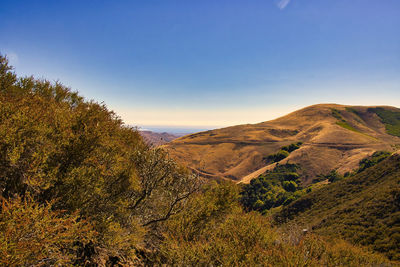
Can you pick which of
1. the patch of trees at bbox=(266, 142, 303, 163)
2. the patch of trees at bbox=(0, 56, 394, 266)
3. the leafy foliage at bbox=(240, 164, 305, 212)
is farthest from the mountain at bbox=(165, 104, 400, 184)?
the patch of trees at bbox=(0, 56, 394, 266)

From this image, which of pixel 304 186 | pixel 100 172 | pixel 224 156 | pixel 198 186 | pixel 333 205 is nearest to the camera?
pixel 100 172

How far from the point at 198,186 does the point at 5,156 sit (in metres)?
11.7

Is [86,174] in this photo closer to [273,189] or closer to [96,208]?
[96,208]

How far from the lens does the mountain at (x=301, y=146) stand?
10138 cm

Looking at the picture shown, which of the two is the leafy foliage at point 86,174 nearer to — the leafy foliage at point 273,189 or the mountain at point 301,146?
the mountain at point 301,146

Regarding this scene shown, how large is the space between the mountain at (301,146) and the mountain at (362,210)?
32.5 metres

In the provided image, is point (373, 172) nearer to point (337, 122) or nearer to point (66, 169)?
point (66, 169)

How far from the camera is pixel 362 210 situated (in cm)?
3603

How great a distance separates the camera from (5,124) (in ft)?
31.0

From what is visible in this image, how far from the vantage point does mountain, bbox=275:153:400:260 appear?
27.4 m

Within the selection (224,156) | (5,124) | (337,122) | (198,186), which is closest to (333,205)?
(198,186)

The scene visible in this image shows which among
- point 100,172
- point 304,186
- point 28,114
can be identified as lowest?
point 304,186

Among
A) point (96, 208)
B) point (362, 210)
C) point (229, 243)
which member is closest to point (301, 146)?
point (362, 210)

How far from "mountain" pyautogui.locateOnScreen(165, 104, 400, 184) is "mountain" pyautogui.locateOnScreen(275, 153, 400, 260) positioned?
32.5 meters
